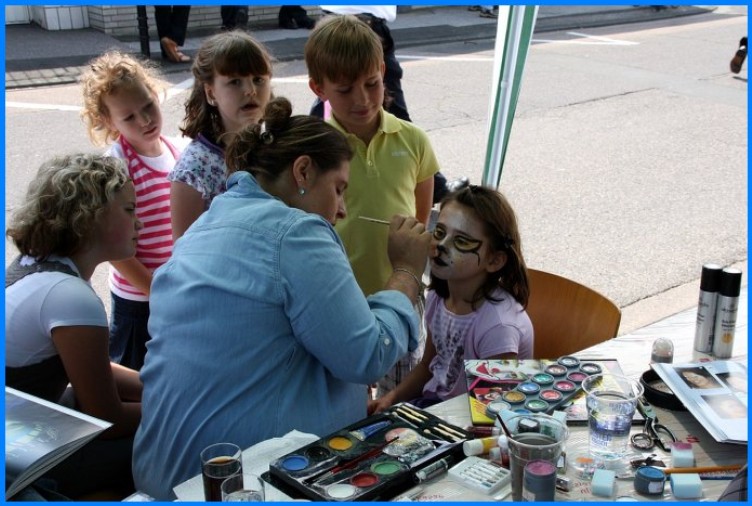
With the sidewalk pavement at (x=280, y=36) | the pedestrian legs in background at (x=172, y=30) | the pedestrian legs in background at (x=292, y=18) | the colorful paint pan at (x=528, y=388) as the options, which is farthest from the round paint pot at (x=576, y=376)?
the pedestrian legs in background at (x=292, y=18)

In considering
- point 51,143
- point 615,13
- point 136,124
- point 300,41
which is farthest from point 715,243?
point 615,13

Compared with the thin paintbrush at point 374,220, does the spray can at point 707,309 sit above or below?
below

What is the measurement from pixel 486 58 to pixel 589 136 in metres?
3.39

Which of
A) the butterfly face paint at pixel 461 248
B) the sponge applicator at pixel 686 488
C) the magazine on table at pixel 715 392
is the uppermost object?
the butterfly face paint at pixel 461 248

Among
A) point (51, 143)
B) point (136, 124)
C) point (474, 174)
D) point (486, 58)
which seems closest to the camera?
point (136, 124)

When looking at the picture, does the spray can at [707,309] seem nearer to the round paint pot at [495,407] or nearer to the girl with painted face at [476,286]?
the girl with painted face at [476,286]

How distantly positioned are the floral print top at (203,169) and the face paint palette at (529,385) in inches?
40.6

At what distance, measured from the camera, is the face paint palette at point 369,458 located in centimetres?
170

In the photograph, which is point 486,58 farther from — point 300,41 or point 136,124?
point 136,124

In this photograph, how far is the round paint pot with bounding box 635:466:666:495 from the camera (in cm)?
174

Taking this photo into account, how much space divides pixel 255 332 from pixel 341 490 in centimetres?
38

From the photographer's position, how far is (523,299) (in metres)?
2.58

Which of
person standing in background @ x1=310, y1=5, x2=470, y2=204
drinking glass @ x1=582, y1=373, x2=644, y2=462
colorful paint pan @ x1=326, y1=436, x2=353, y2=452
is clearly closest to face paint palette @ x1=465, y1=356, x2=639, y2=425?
drinking glass @ x1=582, y1=373, x2=644, y2=462

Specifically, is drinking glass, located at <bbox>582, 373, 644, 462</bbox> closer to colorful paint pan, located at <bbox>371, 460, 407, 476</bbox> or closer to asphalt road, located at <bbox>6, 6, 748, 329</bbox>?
colorful paint pan, located at <bbox>371, 460, 407, 476</bbox>
